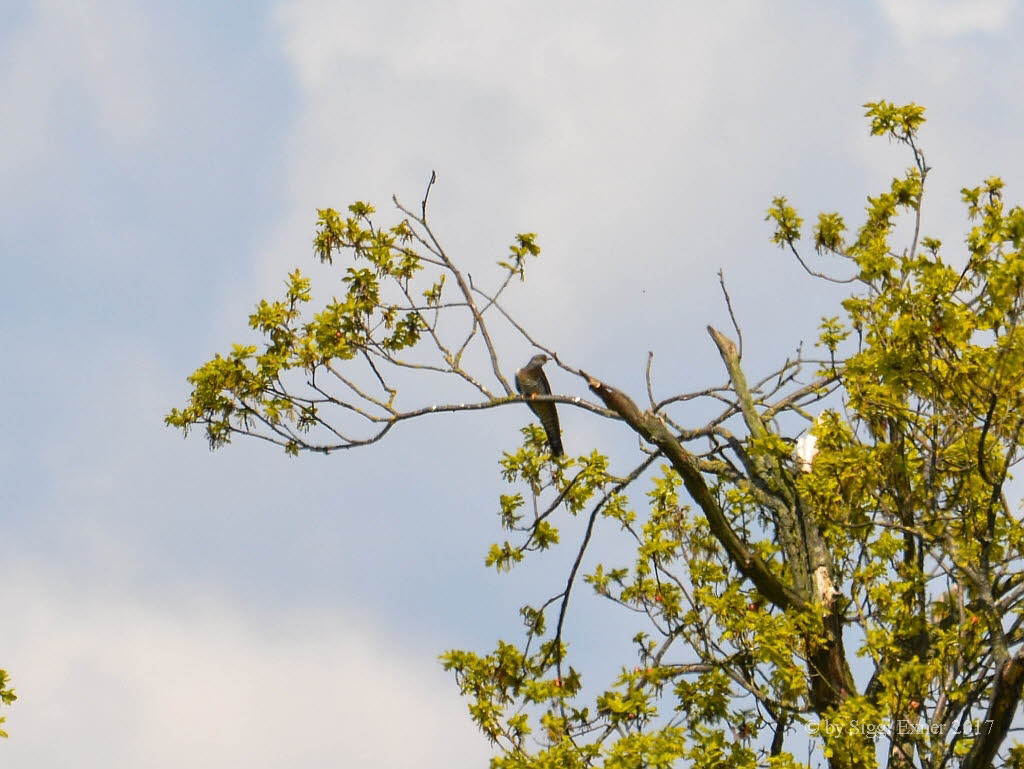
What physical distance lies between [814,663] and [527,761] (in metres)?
2.56

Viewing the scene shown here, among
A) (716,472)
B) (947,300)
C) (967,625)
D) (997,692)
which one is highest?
(716,472)

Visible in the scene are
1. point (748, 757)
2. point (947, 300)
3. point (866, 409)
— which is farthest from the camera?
point (748, 757)

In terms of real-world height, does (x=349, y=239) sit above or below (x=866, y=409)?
above

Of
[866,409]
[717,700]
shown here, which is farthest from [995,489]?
[717,700]

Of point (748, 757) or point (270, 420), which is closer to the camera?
point (748, 757)

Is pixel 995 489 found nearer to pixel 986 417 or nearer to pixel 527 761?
pixel 986 417

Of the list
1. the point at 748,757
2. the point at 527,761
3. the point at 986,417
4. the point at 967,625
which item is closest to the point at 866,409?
the point at 986,417

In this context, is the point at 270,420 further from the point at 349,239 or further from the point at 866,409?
the point at 866,409

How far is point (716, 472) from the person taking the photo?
13.8 m

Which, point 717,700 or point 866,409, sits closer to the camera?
point 866,409

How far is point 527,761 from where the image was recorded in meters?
11.6

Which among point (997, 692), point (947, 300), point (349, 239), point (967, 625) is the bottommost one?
point (997, 692)

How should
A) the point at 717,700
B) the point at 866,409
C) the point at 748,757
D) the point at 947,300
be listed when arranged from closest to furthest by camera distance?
the point at 947,300 → the point at 866,409 → the point at 748,757 → the point at 717,700

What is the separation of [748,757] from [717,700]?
36.1 inches
